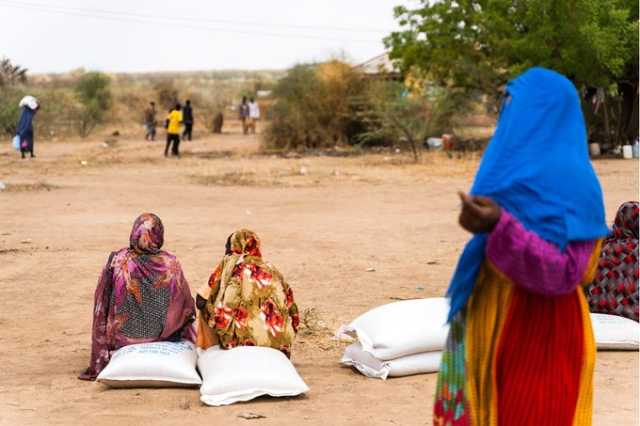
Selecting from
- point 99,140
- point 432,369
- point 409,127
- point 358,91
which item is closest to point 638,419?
point 432,369

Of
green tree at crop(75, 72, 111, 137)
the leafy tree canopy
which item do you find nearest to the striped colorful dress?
the leafy tree canopy

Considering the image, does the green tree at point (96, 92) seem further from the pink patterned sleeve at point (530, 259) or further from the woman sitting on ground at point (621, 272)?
the pink patterned sleeve at point (530, 259)

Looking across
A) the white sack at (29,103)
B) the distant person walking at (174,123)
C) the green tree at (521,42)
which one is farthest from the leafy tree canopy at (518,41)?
the white sack at (29,103)

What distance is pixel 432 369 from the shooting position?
679 centimetres

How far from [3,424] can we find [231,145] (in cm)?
2790

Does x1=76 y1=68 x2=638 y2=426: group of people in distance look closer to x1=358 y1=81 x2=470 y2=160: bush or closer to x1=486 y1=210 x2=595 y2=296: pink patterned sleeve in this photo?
x1=486 y1=210 x2=595 y2=296: pink patterned sleeve

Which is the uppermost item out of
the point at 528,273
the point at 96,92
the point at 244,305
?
the point at 96,92

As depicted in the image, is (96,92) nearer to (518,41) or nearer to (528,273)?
(518,41)

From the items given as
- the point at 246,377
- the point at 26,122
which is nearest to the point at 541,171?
the point at 246,377

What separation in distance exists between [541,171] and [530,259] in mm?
259

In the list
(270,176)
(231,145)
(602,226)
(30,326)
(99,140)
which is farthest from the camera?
(99,140)

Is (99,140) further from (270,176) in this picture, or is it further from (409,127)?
(270,176)

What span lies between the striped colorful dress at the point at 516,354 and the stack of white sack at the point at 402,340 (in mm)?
3162

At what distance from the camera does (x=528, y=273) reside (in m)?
3.12
